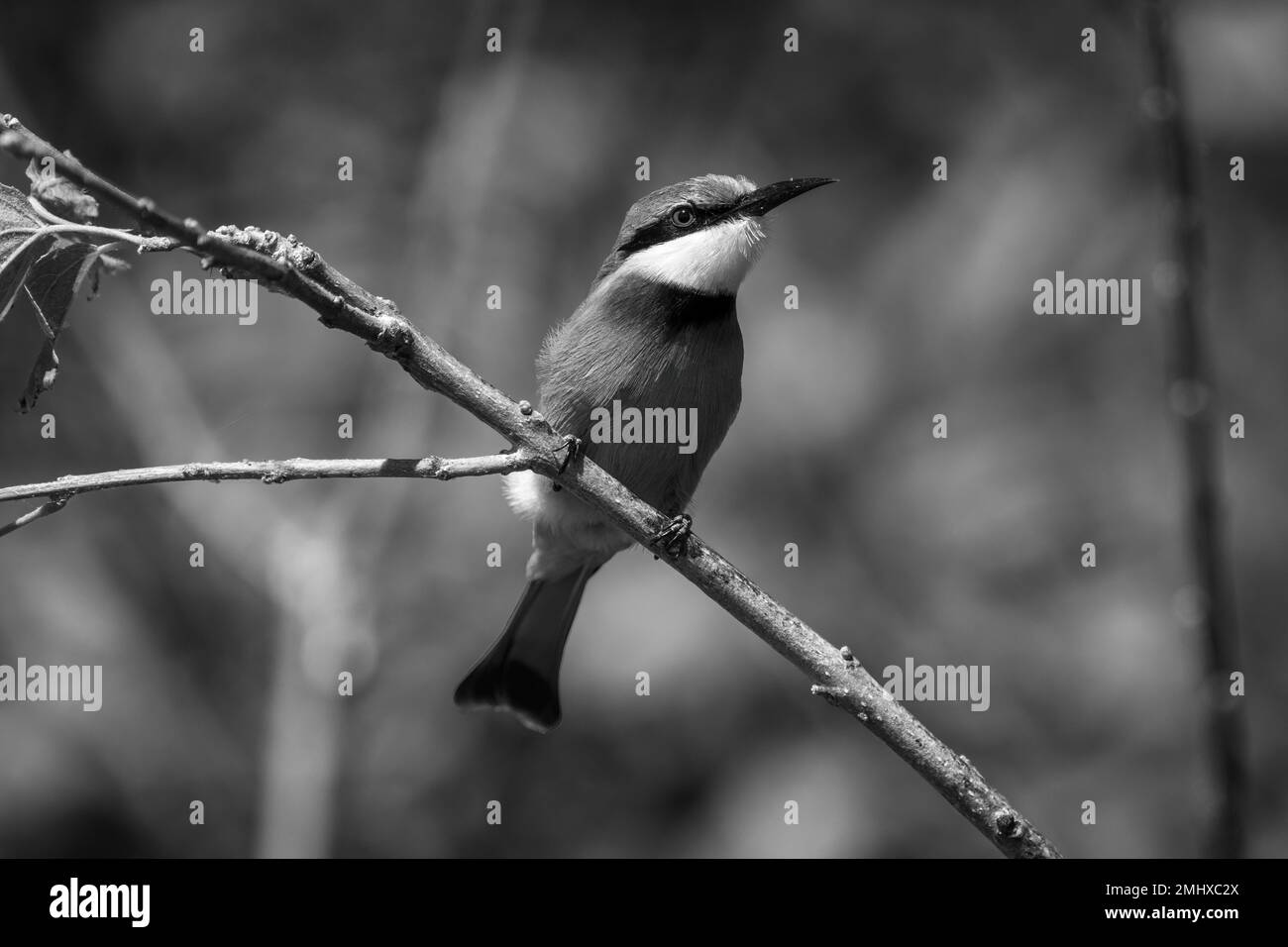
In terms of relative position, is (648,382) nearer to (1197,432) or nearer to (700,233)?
(700,233)

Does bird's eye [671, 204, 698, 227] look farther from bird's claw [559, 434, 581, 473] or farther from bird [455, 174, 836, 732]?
bird's claw [559, 434, 581, 473]

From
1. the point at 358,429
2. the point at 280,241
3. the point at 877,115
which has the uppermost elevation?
the point at 877,115

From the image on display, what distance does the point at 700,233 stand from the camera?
401cm

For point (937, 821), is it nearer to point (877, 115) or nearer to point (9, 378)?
point (877, 115)

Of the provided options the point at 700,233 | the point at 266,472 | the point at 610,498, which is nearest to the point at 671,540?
the point at 610,498

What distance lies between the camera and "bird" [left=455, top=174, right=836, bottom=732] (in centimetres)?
383

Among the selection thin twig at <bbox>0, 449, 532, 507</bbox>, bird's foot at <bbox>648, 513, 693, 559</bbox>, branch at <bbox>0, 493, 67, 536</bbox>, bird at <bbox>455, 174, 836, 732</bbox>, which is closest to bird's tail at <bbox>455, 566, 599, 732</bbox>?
bird at <bbox>455, 174, 836, 732</bbox>

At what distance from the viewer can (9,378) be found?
6.62 metres

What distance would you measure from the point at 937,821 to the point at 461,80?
15.7 feet

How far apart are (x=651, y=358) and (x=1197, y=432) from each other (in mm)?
2337

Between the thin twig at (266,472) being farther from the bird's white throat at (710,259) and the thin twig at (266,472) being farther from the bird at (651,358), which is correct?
the bird's white throat at (710,259)

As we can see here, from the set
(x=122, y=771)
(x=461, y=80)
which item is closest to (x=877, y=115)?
(x=461, y=80)

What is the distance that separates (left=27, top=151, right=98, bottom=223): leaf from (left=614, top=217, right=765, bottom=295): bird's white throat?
200 cm

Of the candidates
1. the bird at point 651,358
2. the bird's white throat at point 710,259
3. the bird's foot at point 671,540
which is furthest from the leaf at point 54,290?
the bird's white throat at point 710,259
